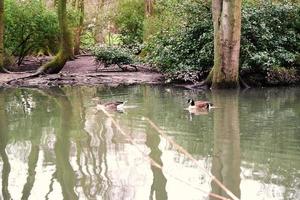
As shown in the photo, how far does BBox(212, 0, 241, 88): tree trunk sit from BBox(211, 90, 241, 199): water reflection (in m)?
3.64

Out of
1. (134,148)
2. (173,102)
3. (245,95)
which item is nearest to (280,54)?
(245,95)

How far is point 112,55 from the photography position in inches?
958

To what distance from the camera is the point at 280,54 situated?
2050cm

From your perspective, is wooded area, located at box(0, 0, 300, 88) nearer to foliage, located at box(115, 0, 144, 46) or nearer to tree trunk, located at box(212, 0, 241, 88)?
tree trunk, located at box(212, 0, 241, 88)

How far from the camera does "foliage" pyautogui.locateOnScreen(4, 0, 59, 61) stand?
2617cm

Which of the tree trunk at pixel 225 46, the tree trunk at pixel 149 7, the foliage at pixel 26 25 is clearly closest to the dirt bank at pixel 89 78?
the foliage at pixel 26 25

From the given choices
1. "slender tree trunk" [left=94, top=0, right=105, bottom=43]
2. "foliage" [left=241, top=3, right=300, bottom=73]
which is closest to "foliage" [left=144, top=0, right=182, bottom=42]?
"foliage" [left=241, top=3, right=300, bottom=73]

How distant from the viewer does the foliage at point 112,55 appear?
24.3 metres

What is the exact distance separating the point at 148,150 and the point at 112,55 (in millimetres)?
15071

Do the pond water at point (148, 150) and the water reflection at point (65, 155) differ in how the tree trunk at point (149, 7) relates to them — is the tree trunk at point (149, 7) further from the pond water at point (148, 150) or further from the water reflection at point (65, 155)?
the water reflection at point (65, 155)

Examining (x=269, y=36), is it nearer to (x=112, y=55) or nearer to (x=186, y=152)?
(x=112, y=55)

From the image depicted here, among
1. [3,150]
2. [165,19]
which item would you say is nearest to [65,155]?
[3,150]

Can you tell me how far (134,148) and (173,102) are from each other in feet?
20.5

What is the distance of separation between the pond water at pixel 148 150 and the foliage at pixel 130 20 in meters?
20.5
